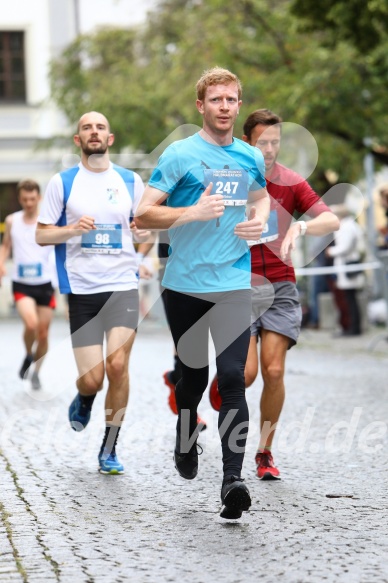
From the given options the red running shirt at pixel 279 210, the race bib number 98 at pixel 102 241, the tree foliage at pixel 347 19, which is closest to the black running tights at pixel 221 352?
the red running shirt at pixel 279 210

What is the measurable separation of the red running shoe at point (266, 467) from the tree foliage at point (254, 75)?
834cm

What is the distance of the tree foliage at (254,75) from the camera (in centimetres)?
2141

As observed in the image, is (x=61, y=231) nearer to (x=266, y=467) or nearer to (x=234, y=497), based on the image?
(x=266, y=467)

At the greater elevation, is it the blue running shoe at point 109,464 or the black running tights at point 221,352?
the black running tights at point 221,352

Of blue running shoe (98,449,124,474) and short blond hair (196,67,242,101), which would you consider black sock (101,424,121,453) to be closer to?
→ blue running shoe (98,449,124,474)

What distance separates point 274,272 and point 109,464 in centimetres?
139

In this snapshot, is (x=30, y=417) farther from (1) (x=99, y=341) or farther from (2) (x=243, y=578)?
(2) (x=243, y=578)

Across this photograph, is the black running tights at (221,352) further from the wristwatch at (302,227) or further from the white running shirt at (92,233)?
the white running shirt at (92,233)

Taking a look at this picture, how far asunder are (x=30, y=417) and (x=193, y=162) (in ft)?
14.9

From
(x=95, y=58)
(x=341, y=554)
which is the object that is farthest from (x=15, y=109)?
(x=341, y=554)

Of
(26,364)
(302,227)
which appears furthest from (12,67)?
(302,227)

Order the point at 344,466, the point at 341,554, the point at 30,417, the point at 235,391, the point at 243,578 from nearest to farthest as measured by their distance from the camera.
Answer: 1. the point at 243,578
2. the point at 341,554
3. the point at 235,391
4. the point at 344,466
5. the point at 30,417

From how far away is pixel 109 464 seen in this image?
25.0 ft

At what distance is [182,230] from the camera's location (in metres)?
6.46
